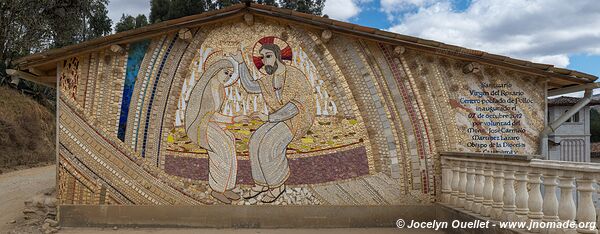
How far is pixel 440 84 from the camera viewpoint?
7.78 m

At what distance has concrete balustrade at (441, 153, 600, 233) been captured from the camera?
15.0ft

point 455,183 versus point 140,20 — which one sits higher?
point 140,20

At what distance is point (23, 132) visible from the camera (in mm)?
20594

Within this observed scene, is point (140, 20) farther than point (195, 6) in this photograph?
Yes

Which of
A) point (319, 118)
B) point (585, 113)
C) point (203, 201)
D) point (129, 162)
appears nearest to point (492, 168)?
point (319, 118)

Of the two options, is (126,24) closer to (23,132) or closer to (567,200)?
(23,132)

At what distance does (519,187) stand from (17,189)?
12.8 m

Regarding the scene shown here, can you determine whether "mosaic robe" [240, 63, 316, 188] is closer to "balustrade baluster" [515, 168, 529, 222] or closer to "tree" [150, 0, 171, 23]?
"balustrade baluster" [515, 168, 529, 222]

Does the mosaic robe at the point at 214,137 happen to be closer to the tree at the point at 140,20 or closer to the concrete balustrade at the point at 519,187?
the concrete balustrade at the point at 519,187

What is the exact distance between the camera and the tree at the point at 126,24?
3134 centimetres

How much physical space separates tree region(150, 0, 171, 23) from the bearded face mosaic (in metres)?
20.5

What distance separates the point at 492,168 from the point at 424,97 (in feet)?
6.54

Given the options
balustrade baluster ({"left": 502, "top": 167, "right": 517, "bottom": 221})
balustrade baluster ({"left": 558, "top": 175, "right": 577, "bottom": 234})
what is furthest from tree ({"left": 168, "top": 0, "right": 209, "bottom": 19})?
balustrade baluster ({"left": 558, "top": 175, "right": 577, "bottom": 234})

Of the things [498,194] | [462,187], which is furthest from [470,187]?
[498,194]
